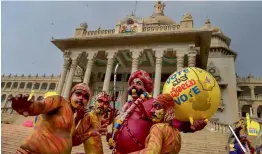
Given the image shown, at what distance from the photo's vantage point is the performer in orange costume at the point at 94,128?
117 inches

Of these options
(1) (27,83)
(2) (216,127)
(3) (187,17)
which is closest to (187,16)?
(3) (187,17)

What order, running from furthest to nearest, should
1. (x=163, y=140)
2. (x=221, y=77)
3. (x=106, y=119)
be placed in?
(x=221, y=77), (x=106, y=119), (x=163, y=140)

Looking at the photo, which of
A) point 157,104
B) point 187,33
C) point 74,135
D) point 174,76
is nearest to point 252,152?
point 174,76

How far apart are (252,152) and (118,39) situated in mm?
15273

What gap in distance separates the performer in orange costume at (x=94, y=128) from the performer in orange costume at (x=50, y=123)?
0.72 ft

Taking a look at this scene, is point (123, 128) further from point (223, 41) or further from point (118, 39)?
point (223, 41)

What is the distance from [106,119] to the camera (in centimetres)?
321

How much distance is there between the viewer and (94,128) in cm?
308

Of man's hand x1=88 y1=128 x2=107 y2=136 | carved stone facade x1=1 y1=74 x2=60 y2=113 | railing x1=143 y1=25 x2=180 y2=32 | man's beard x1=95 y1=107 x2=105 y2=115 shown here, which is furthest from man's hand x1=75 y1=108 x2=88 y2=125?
carved stone facade x1=1 y1=74 x2=60 y2=113

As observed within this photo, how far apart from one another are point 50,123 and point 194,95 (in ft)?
6.33

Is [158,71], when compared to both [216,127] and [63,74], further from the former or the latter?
[63,74]

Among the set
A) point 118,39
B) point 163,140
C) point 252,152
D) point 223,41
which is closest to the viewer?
point 163,140

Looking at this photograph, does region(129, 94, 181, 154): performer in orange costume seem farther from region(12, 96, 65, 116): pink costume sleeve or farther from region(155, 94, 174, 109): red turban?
region(12, 96, 65, 116): pink costume sleeve

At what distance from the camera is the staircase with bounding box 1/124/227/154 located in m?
8.83
